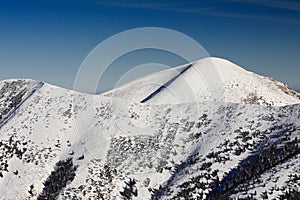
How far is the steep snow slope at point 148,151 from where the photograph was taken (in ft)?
180

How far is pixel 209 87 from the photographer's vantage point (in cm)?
13100

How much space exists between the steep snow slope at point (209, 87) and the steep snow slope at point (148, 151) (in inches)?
1591

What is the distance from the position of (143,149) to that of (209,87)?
6888 centimetres

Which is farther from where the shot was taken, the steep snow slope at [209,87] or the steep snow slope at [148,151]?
the steep snow slope at [209,87]

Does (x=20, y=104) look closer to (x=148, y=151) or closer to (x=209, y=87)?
(x=148, y=151)

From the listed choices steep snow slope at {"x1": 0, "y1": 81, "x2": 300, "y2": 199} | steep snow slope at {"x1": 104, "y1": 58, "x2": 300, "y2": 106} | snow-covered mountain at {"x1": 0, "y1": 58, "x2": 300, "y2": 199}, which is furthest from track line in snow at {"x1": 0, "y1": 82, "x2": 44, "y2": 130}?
steep snow slope at {"x1": 104, "y1": 58, "x2": 300, "y2": 106}

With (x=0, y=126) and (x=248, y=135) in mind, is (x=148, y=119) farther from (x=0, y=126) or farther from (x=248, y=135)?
(x=0, y=126)

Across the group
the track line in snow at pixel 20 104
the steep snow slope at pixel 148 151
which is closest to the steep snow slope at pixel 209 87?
the track line in snow at pixel 20 104

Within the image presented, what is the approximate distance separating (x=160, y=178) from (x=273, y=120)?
19948 millimetres

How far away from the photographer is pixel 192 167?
5988 centimetres

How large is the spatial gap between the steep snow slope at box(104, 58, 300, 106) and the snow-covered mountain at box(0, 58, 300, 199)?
1526 inches

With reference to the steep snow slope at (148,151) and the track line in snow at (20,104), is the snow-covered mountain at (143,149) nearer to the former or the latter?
the steep snow slope at (148,151)

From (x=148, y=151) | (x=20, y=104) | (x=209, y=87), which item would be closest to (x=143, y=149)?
(x=148, y=151)

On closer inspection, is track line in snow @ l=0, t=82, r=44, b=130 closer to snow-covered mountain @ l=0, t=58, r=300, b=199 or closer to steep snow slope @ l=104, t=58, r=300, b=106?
snow-covered mountain @ l=0, t=58, r=300, b=199
